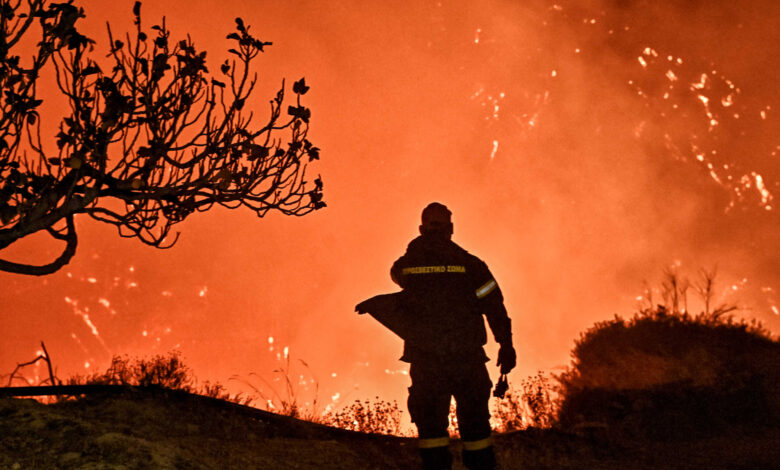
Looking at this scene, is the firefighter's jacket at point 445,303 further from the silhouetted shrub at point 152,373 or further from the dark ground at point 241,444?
the silhouetted shrub at point 152,373

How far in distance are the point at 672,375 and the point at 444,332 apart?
730 cm

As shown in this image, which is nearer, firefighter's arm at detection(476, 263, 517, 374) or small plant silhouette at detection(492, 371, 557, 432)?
firefighter's arm at detection(476, 263, 517, 374)

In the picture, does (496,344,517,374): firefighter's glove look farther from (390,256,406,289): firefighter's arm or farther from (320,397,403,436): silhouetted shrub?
(320,397,403,436): silhouetted shrub

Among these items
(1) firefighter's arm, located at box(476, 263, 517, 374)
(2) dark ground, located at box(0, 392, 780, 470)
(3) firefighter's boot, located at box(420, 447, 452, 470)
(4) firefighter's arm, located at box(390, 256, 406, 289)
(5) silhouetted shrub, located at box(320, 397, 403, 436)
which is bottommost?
(3) firefighter's boot, located at box(420, 447, 452, 470)

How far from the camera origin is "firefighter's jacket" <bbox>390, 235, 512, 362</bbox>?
6098mm

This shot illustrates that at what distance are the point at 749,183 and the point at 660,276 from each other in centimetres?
988

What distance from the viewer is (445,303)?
6.13m

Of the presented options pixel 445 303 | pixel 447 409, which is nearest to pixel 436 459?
pixel 447 409

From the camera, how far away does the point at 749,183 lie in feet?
161

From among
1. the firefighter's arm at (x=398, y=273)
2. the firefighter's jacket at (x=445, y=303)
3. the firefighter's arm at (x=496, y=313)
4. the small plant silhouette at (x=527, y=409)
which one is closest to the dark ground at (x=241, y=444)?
the small plant silhouette at (x=527, y=409)

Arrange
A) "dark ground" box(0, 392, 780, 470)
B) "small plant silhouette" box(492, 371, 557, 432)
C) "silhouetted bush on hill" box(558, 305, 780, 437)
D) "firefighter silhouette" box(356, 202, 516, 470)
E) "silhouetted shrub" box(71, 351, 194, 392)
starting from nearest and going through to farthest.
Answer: "dark ground" box(0, 392, 780, 470) → "firefighter silhouette" box(356, 202, 516, 470) → "silhouetted shrub" box(71, 351, 194, 392) → "small plant silhouette" box(492, 371, 557, 432) → "silhouetted bush on hill" box(558, 305, 780, 437)

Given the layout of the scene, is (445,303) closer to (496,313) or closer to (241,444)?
(496,313)

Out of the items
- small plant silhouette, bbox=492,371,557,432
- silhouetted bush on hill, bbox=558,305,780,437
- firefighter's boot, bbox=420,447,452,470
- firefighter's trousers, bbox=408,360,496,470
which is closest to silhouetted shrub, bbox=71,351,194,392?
firefighter's trousers, bbox=408,360,496,470

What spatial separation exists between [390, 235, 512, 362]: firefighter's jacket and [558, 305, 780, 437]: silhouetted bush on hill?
461 centimetres
